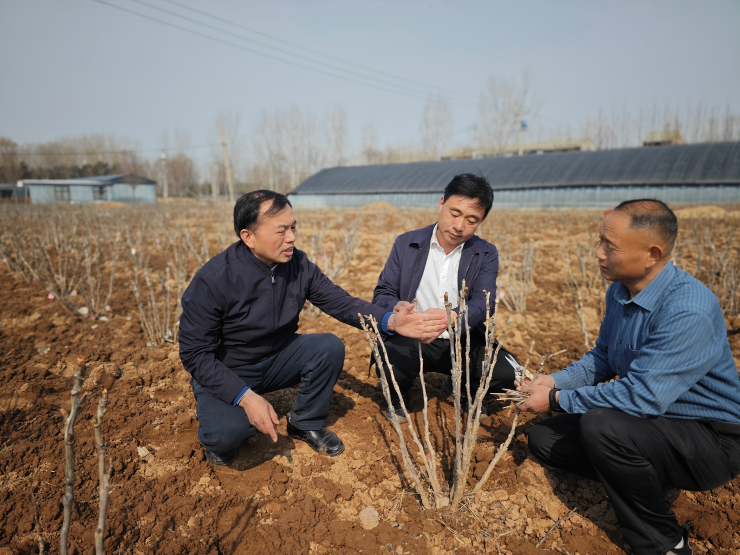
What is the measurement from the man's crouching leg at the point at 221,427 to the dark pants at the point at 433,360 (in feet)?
2.59

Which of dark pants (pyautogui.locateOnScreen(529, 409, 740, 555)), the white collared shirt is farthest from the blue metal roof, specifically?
dark pants (pyautogui.locateOnScreen(529, 409, 740, 555))

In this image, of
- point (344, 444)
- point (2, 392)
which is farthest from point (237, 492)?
point (2, 392)

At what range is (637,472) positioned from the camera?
56.8 inches

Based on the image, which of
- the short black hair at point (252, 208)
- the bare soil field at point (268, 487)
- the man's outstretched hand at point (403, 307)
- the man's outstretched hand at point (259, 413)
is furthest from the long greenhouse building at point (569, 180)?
the man's outstretched hand at point (259, 413)

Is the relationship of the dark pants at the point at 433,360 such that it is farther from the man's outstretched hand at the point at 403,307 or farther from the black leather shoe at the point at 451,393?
the man's outstretched hand at the point at 403,307

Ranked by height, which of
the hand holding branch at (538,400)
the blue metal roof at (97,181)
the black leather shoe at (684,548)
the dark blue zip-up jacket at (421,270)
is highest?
the blue metal roof at (97,181)

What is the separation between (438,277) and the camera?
235cm

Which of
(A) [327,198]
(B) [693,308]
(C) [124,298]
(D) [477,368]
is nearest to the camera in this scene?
(B) [693,308]

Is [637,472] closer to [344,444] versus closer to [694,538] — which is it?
[694,538]

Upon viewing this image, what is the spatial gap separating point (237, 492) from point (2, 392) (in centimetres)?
167

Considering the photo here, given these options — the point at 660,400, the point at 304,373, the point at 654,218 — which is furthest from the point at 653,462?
the point at 304,373

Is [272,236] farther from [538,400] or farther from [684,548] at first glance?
[684,548]

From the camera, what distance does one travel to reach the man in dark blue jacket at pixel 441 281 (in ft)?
7.32

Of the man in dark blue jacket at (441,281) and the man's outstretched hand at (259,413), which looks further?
the man in dark blue jacket at (441,281)
